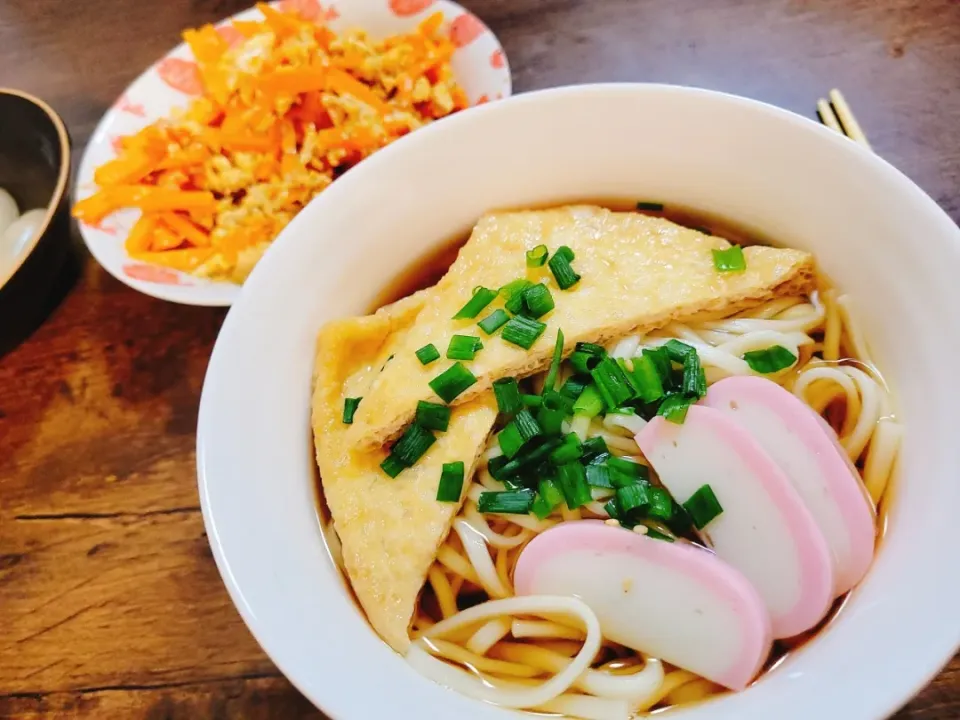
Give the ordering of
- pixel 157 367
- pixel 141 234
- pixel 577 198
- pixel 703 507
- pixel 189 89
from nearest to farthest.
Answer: pixel 703 507, pixel 577 198, pixel 157 367, pixel 141 234, pixel 189 89

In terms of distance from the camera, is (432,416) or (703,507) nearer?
(703,507)

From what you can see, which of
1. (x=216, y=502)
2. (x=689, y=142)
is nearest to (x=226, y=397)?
(x=216, y=502)

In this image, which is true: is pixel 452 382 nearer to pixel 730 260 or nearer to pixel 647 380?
pixel 647 380

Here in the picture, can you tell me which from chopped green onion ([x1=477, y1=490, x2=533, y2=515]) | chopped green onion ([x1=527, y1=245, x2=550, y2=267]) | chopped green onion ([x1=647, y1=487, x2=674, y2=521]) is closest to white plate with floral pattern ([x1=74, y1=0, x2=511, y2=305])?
chopped green onion ([x1=527, y1=245, x2=550, y2=267])

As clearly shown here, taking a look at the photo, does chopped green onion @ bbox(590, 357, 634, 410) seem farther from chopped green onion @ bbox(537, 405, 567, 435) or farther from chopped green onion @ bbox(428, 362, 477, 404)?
chopped green onion @ bbox(428, 362, 477, 404)

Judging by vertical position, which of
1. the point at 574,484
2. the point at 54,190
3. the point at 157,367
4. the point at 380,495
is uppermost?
the point at 574,484

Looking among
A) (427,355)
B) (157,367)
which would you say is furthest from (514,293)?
(157,367)

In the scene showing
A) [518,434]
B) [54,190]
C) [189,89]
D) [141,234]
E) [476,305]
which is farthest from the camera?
[189,89]

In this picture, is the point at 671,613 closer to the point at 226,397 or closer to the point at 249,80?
the point at 226,397

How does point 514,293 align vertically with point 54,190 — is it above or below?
above
